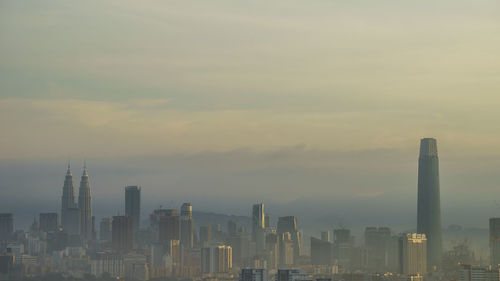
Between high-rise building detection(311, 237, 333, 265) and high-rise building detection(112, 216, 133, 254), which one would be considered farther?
high-rise building detection(112, 216, 133, 254)

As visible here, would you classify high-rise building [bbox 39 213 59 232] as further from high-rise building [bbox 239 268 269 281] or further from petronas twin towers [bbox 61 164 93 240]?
high-rise building [bbox 239 268 269 281]

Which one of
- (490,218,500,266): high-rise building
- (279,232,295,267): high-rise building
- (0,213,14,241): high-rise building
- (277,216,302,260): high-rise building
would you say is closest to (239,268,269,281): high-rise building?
(0,213,14,241): high-rise building

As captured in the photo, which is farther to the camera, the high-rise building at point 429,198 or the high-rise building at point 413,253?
the high-rise building at point 429,198

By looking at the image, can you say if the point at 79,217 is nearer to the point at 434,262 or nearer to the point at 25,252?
the point at 25,252

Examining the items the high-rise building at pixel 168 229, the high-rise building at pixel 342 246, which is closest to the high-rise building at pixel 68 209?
the high-rise building at pixel 168 229

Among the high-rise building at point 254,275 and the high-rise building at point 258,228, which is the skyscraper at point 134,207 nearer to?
the high-rise building at point 258,228

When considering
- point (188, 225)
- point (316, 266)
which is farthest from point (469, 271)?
point (188, 225)
